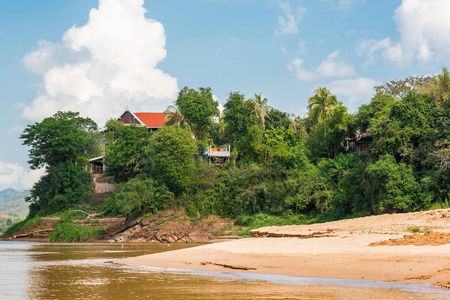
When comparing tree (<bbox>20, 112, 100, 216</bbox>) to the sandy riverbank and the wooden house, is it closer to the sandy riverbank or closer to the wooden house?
the wooden house

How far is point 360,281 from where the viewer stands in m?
12.5

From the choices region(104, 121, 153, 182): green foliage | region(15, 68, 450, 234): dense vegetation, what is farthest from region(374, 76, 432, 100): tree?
region(104, 121, 153, 182): green foliage

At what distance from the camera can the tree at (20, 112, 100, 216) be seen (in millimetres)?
55656

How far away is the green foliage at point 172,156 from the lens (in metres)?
46.4

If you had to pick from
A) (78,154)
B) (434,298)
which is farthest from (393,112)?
(78,154)

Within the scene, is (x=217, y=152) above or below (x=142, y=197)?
above

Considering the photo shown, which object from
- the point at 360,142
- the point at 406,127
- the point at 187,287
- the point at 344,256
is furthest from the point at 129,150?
the point at 187,287

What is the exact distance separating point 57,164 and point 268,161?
26.1 m

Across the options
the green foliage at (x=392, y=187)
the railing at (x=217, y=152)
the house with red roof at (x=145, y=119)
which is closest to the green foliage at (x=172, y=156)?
the railing at (x=217, y=152)

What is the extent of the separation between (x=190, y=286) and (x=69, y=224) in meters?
40.4

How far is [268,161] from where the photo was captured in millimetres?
53125

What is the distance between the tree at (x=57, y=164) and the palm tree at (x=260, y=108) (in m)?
21.7

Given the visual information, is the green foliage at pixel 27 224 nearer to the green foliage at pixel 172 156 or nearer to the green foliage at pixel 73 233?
the green foliage at pixel 73 233

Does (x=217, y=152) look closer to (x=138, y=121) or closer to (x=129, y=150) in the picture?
(x=129, y=150)
